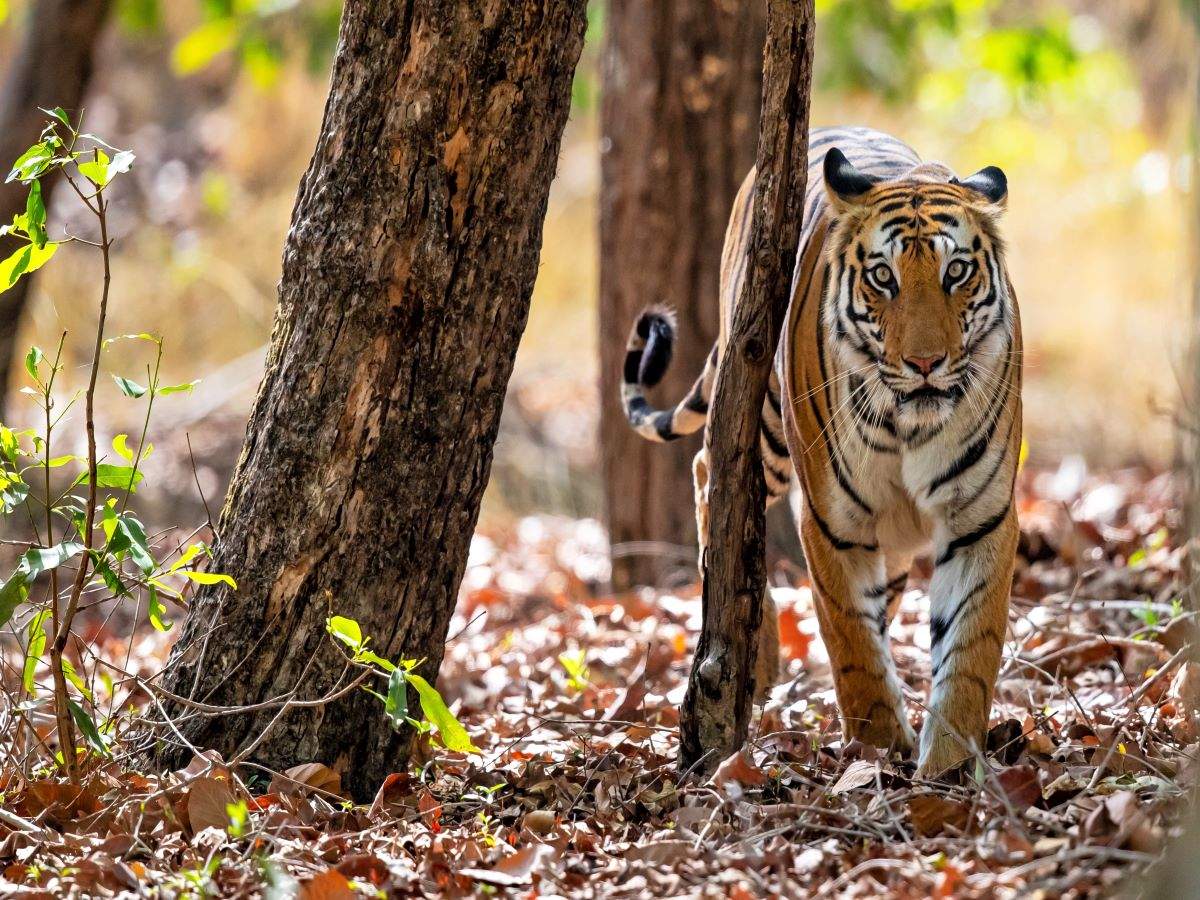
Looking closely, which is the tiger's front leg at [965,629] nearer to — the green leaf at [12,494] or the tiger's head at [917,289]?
the tiger's head at [917,289]

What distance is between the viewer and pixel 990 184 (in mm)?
3754

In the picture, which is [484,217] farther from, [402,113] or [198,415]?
[198,415]

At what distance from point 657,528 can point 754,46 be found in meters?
2.35

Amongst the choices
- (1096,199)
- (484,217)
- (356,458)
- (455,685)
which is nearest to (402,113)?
(484,217)

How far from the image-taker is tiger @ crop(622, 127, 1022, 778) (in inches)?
137

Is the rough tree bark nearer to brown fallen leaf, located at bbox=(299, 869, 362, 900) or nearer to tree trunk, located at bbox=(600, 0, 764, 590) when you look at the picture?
brown fallen leaf, located at bbox=(299, 869, 362, 900)

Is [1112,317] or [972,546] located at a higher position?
[1112,317]

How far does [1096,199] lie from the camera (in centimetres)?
1304

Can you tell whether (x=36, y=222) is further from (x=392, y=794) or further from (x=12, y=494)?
(x=392, y=794)

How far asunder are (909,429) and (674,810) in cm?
122

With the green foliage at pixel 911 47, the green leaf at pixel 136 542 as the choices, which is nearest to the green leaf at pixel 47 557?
the green leaf at pixel 136 542

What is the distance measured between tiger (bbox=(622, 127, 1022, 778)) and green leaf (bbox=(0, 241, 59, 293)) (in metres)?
1.71

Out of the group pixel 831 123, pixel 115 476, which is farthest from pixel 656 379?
pixel 831 123

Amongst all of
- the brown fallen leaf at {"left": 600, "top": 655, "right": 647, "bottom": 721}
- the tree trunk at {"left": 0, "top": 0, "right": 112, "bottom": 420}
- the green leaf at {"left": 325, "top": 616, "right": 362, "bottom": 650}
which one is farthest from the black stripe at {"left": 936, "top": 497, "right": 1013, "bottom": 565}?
the tree trunk at {"left": 0, "top": 0, "right": 112, "bottom": 420}
